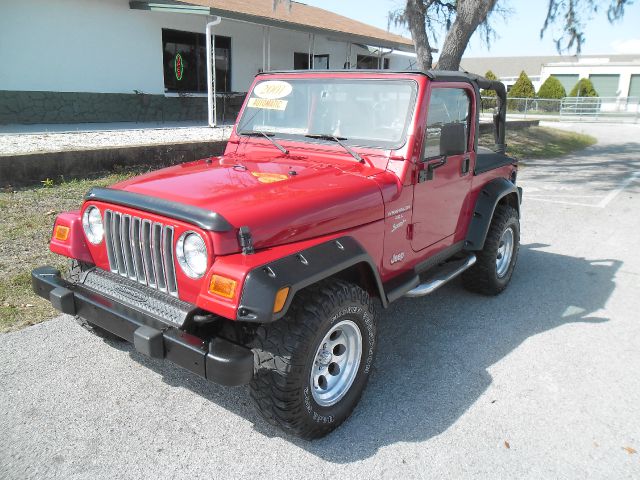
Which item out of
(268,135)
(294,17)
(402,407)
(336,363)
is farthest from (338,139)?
(294,17)

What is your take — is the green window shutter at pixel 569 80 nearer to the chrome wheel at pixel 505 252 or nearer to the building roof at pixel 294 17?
the building roof at pixel 294 17

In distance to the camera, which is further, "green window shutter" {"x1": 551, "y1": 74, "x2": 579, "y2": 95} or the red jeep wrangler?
"green window shutter" {"x1": 551, "y1": 74, "x2": 579, "y2": 95}

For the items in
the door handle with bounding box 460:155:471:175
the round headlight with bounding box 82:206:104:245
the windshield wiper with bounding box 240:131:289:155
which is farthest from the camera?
the door handle with bounding box 460:155:471:175

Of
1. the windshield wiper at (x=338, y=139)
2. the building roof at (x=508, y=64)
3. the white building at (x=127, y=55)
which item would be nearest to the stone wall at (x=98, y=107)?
the white building at (x=127, y=55)

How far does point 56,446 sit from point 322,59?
756 inches

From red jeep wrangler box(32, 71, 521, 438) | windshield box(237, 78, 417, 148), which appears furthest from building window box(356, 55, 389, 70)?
red jeep wrangler box(32, 71, 521, 438)

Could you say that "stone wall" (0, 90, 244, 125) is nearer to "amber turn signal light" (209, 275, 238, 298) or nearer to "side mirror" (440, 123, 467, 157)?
"side mirror" (440, 123, 467, 157)

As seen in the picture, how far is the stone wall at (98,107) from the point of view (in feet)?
40.0

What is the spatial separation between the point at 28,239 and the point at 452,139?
434 centimetres

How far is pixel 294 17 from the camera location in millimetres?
18000

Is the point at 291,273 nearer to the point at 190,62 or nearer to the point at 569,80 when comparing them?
the point at 190,62

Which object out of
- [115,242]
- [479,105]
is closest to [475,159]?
[479,105]

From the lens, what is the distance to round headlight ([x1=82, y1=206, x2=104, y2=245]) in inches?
123

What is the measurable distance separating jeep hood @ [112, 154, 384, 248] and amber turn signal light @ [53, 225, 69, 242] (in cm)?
44
